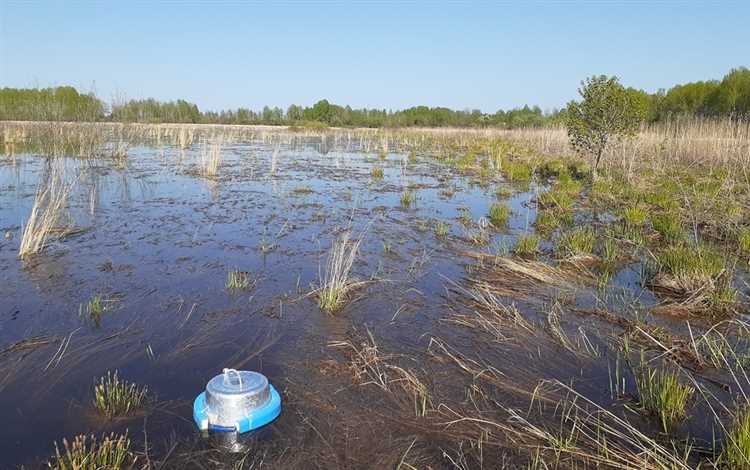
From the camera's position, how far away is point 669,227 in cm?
801

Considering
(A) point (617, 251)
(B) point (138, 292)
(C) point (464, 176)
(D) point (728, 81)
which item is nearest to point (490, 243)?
(A) point (617, 251)

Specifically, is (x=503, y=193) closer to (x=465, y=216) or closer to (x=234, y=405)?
(x=465, y=216)

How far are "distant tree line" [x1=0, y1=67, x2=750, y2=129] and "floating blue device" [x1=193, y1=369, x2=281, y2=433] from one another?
12.9 m

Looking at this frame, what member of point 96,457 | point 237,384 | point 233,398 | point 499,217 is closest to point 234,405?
point 233,398

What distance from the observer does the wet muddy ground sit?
9.46ft

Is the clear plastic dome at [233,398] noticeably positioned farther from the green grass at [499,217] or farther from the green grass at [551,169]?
the green grass at [551,169]

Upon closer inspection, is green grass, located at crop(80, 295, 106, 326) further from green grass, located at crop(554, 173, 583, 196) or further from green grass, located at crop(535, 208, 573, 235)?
green grass, located at crop(554, 173, 583, 196)

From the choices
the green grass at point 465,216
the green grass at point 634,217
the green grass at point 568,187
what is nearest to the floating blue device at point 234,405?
the green grass at point 465,216

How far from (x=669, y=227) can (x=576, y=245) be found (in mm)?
2360

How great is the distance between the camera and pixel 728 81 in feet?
104

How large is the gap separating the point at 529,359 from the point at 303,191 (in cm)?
908

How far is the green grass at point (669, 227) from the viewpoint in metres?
7.74

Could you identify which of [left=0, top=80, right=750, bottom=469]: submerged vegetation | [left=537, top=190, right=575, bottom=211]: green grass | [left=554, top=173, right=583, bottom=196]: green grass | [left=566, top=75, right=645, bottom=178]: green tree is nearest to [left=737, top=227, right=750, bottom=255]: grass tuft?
[left=0, top=80, right=750, bottom=469]: submerged vegetation

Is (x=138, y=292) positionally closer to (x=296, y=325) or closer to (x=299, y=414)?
(x=296, y=325)
